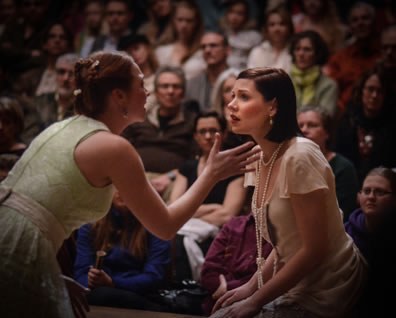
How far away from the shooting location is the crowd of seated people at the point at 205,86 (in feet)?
10.8

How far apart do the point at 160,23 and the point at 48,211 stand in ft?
13.3

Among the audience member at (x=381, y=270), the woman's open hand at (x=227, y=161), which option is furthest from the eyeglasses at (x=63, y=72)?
the audience member at (x=381, y=270)

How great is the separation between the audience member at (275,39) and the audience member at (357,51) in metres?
0.46

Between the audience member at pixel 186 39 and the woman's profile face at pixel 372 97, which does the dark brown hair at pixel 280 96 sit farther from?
the audience member at pixel 186 39

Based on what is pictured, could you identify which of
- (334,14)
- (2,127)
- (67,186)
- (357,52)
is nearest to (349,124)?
(357,52)

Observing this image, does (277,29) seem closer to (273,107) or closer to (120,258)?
(120,258)

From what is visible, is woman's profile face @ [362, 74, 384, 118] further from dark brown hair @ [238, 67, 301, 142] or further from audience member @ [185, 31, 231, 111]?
dark brown hair @ [238, 67, 301, 142]

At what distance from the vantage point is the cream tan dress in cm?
197

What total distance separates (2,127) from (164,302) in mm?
1820

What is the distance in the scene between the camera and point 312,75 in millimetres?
4355

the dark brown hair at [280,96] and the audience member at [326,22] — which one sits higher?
the audience member at [326,22]

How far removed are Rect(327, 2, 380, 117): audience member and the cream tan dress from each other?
2.82 m

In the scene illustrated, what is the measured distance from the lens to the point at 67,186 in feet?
6.19

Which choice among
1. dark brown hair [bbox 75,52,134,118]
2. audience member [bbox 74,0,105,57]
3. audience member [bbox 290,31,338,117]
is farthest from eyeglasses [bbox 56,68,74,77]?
dark brown hair [bbox 75,52,134,118]
